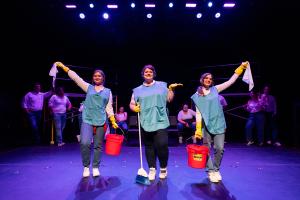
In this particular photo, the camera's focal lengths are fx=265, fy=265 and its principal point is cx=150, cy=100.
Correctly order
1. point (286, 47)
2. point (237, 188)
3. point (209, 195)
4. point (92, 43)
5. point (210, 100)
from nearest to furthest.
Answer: point (209, 195) → point (237, 188) → point (210, 100) → point (286, 47) → point (92, 43)

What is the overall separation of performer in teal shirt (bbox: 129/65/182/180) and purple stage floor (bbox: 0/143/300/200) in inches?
16.7

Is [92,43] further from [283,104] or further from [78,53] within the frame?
[283,104]

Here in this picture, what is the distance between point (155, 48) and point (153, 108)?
5989mm

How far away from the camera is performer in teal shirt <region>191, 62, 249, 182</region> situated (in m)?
3.56

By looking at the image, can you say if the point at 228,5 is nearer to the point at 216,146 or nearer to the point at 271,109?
the point at 271,109

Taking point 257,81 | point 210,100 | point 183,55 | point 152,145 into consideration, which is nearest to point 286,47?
point 257,81

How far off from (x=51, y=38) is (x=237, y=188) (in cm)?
742

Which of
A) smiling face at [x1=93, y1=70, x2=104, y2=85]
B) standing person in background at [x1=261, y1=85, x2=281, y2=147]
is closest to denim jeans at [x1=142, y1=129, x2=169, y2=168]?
smiling face at [x1=93, y1=70, x2=104, y2=85]

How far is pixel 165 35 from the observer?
864 centimetres

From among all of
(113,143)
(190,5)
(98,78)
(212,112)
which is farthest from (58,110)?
(212,112)

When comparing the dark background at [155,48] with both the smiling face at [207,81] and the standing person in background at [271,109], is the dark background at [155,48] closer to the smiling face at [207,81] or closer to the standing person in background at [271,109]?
the standing person in background at [271,109]

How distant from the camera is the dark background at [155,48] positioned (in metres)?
7.61

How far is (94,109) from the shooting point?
3.72 m

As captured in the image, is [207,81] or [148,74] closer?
[148,74]
